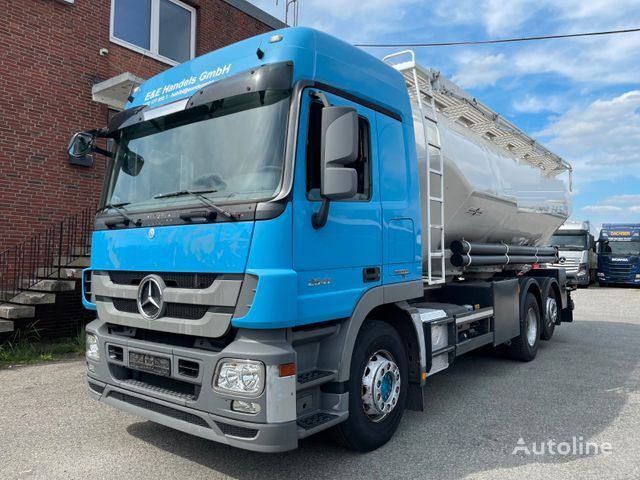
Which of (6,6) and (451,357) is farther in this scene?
(6,6)

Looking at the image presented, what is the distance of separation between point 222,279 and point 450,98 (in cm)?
365

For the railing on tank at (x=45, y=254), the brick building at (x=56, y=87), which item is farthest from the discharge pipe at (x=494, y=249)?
the railing on tank at (x=45, y=254)

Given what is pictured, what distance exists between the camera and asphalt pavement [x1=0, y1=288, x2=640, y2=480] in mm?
3512

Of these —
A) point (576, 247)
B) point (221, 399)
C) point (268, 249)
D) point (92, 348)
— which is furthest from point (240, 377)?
point (576, 247)

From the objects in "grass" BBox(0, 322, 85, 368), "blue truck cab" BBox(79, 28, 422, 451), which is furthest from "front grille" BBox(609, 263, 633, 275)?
"grass" BBox(0, 322, 85, 368)

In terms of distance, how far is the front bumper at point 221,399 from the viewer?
9.45ft

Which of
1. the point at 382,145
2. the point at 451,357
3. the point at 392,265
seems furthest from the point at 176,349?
the point at 451,357

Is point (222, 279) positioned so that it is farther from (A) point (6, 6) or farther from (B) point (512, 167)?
(A) point (6, 6)

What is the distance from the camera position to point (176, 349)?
3.23m

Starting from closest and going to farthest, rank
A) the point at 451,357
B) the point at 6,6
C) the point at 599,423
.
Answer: the point at 599,423 < the point at 451,357 < the point at 6,6

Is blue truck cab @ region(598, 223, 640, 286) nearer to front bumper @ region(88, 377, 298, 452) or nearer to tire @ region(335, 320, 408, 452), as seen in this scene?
tire @ region(335, 320, 408, 452)

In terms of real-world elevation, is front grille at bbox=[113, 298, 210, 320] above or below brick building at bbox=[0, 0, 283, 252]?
below

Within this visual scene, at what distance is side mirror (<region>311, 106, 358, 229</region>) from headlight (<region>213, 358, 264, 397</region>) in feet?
3.71

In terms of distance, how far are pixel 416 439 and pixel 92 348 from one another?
2.71 m
